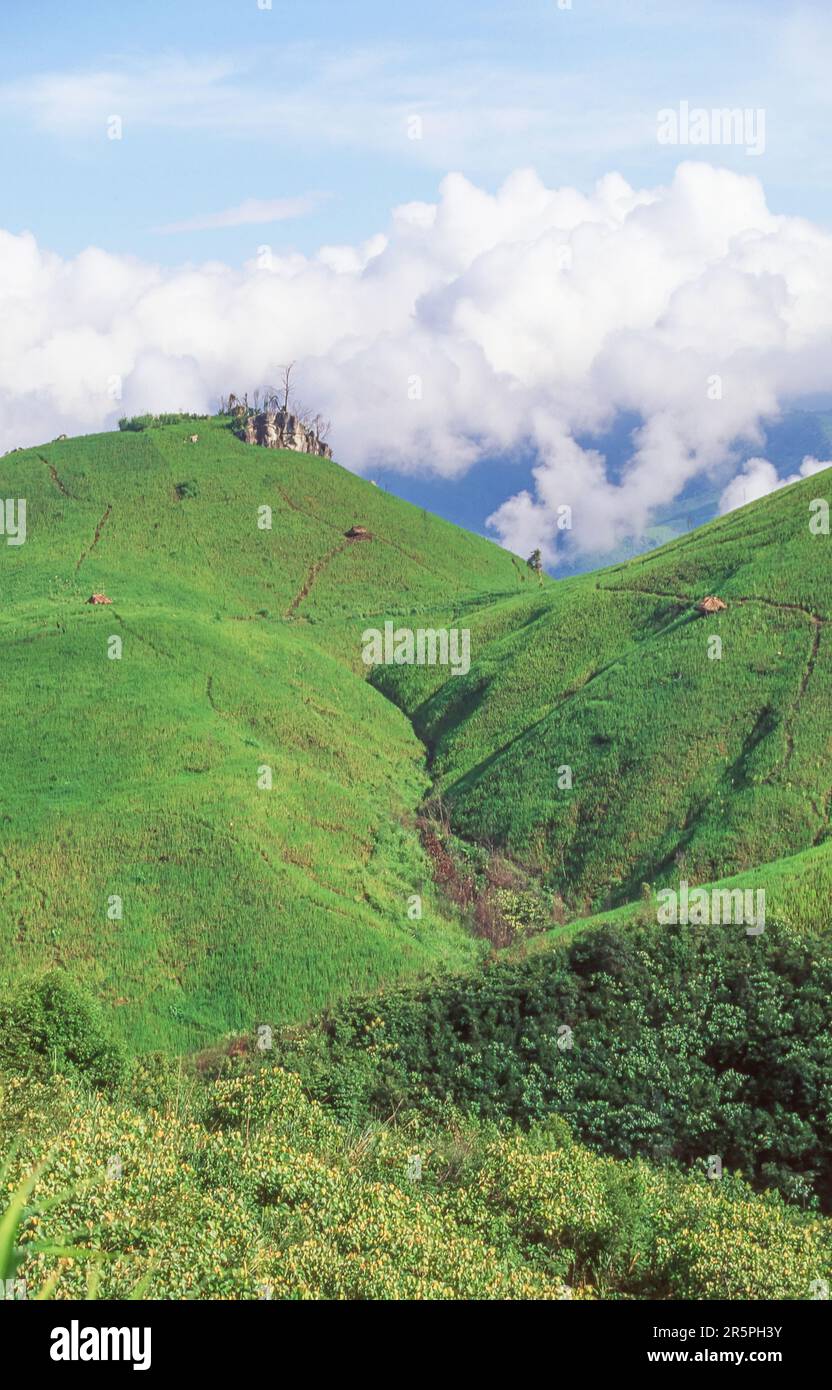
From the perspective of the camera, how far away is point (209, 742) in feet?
190

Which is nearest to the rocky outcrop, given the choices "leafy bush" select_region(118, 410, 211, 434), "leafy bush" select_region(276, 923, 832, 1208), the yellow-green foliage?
"leafy bush" select_region(118, 410, 211, 434)

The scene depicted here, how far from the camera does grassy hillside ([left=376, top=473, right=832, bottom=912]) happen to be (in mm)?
50781

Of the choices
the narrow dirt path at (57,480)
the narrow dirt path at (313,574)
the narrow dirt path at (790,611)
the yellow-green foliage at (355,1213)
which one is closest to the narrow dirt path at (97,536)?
the narrow dirt path at (57,480)

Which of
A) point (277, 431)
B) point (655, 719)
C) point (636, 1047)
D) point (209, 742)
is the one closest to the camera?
point (636, 1047)

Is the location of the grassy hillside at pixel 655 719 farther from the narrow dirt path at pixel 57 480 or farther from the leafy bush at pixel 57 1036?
the narrow dirt path at pixel 57 480

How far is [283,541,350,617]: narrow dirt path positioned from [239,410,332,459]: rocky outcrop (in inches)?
837

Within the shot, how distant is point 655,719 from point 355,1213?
40.3 m

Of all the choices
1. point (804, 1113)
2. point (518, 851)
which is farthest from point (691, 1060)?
point (518, 851)

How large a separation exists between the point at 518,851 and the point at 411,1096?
2279cm

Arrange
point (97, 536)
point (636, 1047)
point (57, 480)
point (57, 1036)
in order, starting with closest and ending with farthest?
point (57, 1036), point (636, 1047), point (97, 536), point (57, 480)

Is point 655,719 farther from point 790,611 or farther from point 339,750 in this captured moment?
point 339,750

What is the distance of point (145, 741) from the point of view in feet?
188

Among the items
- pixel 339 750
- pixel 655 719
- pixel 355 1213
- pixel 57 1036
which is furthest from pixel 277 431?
pixel 355 1213
